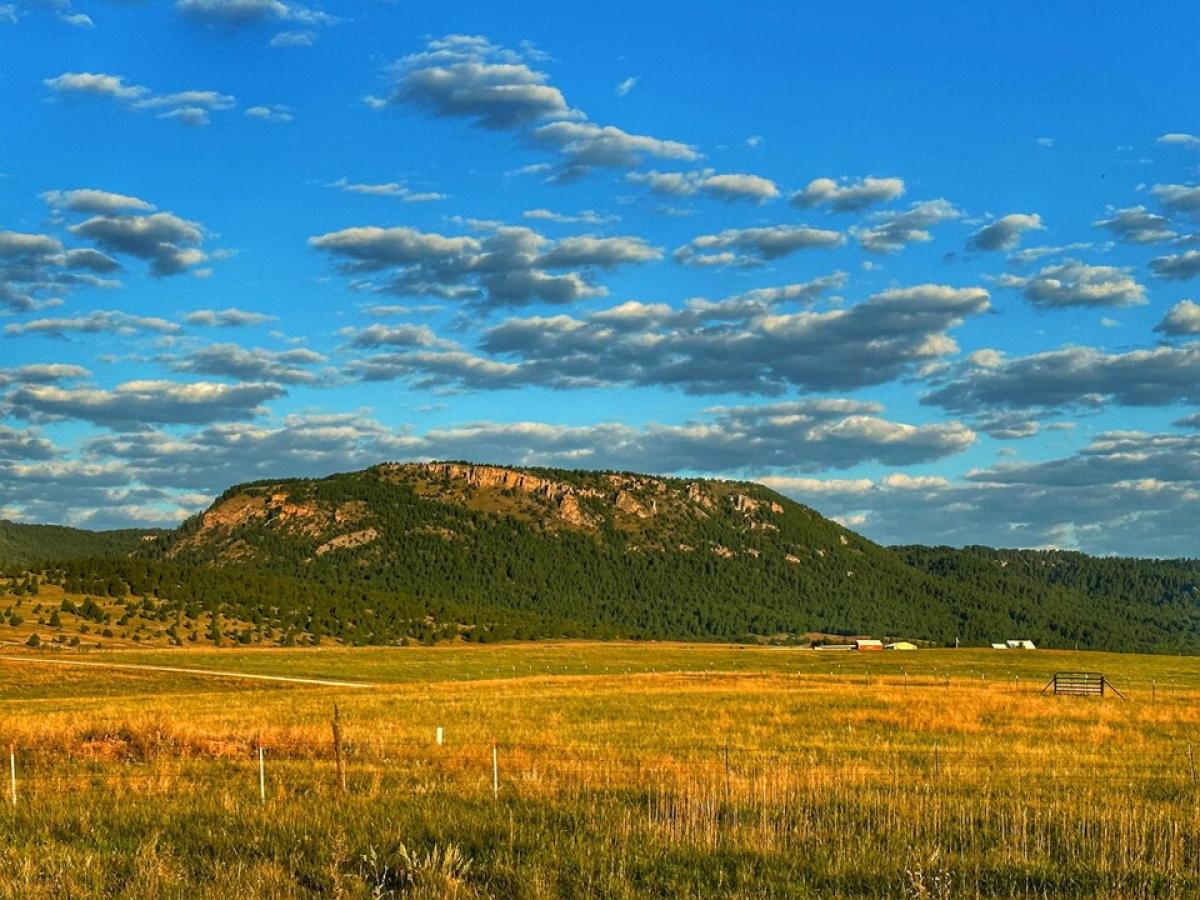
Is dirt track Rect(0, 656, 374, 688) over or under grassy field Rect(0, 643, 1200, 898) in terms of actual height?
under

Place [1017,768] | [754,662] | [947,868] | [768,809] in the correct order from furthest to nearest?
[754,662] < [1017,768] < [768,809] < [947,868]

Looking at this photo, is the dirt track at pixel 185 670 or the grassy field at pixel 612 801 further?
the dirt track at pixel 185 670

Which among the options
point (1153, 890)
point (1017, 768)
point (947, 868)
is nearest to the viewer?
point (1153, 890)

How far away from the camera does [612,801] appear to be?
19.1 m

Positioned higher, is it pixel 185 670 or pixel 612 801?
pixel 612 801

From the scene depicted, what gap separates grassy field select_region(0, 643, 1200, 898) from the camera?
1356 cm

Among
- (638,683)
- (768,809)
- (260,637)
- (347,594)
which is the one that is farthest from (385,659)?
(768,809)

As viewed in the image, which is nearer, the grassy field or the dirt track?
the grassy field

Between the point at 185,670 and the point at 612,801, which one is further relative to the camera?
the point at 185,670

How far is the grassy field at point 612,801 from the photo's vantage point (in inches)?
534

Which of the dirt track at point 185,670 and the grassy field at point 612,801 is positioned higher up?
the grassy field at point 612,801

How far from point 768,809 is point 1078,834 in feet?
14.8

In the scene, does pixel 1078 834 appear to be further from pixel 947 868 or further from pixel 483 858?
pixel 483 858

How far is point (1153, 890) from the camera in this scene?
1309 cm
